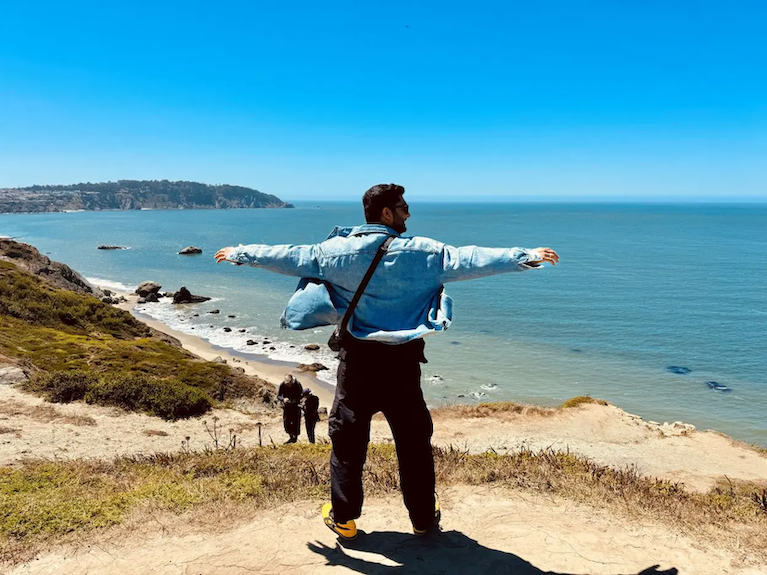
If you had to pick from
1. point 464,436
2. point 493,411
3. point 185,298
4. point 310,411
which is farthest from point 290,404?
point 185,298

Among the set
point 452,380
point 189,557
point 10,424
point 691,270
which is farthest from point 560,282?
point 189,557

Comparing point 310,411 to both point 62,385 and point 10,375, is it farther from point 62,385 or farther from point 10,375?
point 10,375

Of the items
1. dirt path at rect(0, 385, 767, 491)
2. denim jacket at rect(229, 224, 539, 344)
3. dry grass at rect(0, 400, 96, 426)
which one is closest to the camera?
denim jacket at rect(229, 224, 539, 344)

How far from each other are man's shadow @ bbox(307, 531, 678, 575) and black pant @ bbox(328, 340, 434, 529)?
30cm

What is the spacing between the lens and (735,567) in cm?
432

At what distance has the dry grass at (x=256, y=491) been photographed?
4.91 metres

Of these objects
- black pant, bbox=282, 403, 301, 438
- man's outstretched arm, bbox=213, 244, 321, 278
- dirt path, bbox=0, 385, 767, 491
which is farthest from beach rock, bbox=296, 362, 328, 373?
man's outstretched arm, bbox=213, 244, 321, 278

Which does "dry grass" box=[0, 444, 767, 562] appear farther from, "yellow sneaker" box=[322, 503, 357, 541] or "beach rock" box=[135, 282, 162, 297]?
"beach rock" box=[135, 282, 162, 297]

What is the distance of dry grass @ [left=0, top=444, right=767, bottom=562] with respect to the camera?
4914mm

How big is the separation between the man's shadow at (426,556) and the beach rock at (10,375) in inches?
611

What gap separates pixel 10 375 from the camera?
15742mm

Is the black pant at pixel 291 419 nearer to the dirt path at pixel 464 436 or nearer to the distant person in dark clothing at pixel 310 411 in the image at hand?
the distant person in dark clothing at pixel 310 411

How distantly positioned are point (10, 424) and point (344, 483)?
12.3 meters

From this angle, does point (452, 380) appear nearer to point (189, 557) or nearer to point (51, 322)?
point (51, 322)
